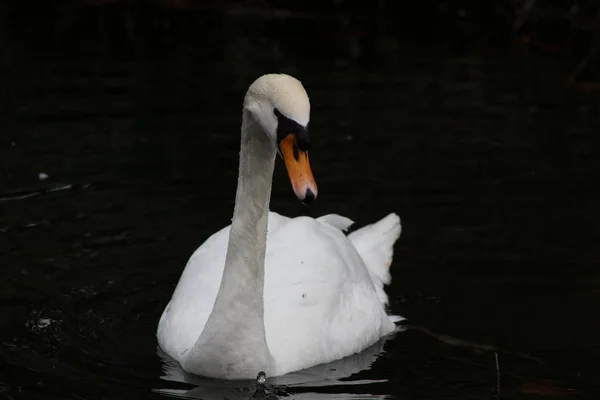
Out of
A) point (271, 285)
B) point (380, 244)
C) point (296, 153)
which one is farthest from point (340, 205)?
point (296, 153)

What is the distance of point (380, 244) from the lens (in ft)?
31.4

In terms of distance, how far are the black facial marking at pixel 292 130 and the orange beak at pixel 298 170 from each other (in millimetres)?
20

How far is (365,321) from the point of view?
26.7 ft

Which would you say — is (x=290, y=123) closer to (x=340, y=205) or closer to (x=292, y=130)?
(x=292, y=130)

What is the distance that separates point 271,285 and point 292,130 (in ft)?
6.23

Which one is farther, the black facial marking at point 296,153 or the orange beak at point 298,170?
the black facial marking at point 296,153

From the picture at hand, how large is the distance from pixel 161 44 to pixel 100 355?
10.8 meters

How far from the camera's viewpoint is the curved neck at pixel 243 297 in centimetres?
711

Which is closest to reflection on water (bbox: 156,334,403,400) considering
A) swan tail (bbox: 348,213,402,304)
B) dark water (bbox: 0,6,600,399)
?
dark water (bbox: 0,6,600,399)

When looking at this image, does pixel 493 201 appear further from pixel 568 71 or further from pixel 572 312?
pixel 568 71

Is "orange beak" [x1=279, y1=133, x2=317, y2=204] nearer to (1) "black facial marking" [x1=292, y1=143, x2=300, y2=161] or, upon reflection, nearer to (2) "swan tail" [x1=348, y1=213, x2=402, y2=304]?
(1) "black facial marking" [x1=292, y1=143, x2=300, y2=161]

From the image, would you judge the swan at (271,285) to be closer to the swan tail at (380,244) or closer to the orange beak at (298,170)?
the orange beak at (298,170)

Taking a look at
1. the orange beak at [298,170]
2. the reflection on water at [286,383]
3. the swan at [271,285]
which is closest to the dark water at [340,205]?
the reflection on water at [286,383]

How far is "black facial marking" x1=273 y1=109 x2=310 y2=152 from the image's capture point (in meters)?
6.23
